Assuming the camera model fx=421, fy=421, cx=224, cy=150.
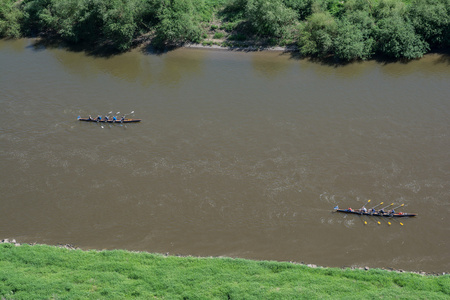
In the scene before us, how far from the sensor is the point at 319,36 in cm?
5956

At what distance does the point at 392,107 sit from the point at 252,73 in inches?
750

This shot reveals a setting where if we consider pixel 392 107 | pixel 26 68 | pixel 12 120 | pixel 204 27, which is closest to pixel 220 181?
pixel 392 107

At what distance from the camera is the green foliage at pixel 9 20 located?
72.0 meters

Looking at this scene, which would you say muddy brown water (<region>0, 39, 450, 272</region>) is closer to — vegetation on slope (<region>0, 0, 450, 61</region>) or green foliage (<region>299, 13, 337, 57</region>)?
green foliage (<region>299, 13, 337, 57</region>)

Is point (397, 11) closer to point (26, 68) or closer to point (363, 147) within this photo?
point (363, 147)

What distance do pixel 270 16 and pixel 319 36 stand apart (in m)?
8.01

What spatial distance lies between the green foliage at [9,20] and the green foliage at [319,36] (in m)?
48.4

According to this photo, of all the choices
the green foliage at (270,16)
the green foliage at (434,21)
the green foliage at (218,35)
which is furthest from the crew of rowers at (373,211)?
the green foliage at (218,35)

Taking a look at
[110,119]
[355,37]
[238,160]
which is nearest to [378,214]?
[238,160]

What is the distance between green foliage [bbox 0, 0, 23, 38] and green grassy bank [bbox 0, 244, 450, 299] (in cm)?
4998

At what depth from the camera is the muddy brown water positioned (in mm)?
37656

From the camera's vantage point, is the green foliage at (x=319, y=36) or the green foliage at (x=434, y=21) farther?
the green foliage at (x=319, y=36)

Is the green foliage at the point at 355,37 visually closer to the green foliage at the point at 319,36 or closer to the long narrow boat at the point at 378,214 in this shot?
the green foliage at the point at 319,36

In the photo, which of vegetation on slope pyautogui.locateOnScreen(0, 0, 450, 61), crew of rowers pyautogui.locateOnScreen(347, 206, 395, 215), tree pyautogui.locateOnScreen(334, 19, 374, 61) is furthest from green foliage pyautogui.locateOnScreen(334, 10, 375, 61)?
crew of rowers pyautogui.locateOnScreen(347, 206, 395, 215)
